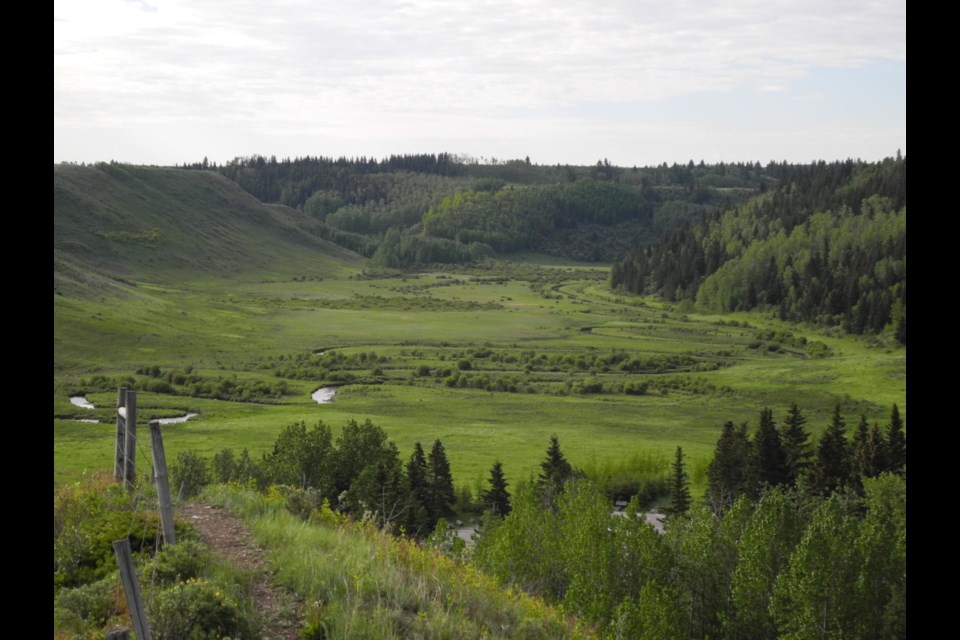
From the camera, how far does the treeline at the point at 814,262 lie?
135 m

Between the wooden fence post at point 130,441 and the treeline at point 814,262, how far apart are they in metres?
116

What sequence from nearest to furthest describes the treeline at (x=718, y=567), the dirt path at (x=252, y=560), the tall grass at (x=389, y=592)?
the tall grass at (x=389, y=592)
the dirt path at (x=252, y=560)
the treeline at (x=718, y=567)

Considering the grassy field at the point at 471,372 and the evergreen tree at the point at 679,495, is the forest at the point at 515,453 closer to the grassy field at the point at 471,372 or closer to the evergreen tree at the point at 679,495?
the evergreen tree at the point at 679,495

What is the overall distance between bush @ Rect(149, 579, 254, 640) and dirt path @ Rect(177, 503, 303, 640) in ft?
2.23

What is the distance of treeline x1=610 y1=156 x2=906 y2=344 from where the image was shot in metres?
135

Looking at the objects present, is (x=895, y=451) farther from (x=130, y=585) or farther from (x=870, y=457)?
(x=130, y=585)

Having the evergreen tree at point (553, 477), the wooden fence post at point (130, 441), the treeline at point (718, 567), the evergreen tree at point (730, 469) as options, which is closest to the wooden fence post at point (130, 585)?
the wooden fence post at point (130, 441)

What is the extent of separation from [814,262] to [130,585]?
530ft

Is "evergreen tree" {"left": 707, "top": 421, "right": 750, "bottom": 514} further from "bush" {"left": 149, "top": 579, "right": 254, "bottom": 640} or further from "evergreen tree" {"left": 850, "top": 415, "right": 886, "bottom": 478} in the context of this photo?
"bush" {"left": 149, "top": 579, "right": 254, "bottom": 640}

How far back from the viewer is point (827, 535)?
100 ft

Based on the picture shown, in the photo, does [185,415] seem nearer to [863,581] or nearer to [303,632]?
[863,581]

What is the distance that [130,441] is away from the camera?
55.9ft


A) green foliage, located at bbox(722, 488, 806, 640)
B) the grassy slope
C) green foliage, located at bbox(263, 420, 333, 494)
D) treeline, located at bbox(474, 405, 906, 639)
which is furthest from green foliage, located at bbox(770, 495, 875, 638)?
the grassy slope

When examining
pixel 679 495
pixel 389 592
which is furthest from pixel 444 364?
pixel 389 592
